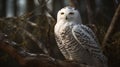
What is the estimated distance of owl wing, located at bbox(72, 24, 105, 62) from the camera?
14.5ft

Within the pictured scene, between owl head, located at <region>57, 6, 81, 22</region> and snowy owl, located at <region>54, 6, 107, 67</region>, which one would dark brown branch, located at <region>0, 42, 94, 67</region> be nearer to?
snowy owl, located at <region>54, 6, 107, 67</region>

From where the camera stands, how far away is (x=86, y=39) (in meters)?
4.46

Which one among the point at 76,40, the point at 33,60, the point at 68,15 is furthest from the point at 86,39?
the point at 33,60

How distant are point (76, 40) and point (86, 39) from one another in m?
0.12

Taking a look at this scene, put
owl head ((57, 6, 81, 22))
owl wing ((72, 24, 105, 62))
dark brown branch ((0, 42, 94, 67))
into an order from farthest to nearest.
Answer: owl head ((57, 6, 81, 22)) < owl wing ((72, 24, 105, 62)) < dark brown branch ((0, 42, 94, 67))

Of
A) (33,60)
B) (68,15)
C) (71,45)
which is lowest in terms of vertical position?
(33,60)

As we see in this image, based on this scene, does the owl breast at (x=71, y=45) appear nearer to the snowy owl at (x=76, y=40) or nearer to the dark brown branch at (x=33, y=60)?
the snowy owl at (x=76, y=40)

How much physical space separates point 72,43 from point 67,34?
0.12 metres

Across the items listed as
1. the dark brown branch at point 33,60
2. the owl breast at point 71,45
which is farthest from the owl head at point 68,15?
the dark brown branch at point 33,60

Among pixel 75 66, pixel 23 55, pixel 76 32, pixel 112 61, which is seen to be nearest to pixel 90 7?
pixel 112 61

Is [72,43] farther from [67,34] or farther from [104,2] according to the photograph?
[104,2]

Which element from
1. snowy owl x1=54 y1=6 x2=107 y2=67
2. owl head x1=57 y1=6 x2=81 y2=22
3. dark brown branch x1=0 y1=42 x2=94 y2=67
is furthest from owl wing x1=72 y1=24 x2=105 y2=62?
dark brown branch x1=0 y1=42 x2=94 y2=67

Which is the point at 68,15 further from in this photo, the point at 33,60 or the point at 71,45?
the point at 33,60

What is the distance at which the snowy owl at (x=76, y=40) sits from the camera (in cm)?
442
